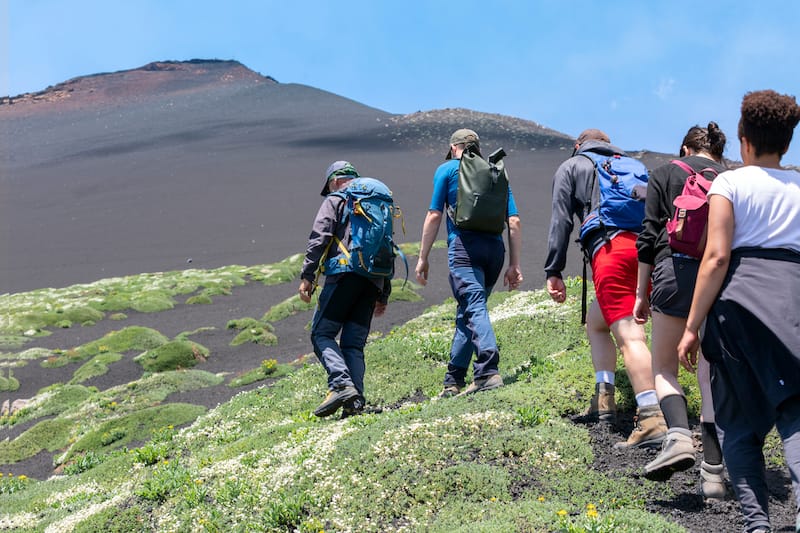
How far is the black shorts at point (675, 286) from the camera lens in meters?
5.67

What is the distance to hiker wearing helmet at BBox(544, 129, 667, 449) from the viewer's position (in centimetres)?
675

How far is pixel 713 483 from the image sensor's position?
6.01 meters

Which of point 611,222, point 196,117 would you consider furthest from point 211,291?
point 196,117

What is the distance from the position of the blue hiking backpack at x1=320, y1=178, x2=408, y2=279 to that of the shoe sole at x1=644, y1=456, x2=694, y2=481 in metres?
4.29

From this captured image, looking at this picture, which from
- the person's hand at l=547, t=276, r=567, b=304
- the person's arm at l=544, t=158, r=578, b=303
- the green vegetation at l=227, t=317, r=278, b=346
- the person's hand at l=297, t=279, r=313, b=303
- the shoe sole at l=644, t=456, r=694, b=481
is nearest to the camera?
the shoe sole at l=644, t=456, r=694, b=481

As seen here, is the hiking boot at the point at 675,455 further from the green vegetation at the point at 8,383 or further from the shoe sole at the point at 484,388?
the green vegetation at the point at 8,383


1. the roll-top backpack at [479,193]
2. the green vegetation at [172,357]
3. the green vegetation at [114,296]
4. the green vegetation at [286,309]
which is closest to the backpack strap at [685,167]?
the roll-top backpack at [479,193]

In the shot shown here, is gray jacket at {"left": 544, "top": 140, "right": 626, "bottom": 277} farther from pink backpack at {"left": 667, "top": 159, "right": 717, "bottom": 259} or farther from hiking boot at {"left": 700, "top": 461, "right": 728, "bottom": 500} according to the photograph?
hiking boot at {"left": 700, "top": 461, "right": 728, "bottom": 500}

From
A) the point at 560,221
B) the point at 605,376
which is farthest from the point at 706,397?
the point at 560,221

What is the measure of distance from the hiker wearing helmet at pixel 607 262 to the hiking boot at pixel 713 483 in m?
0.66

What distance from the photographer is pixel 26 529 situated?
29.2 feet

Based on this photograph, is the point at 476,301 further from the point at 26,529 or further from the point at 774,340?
the point at 26,529

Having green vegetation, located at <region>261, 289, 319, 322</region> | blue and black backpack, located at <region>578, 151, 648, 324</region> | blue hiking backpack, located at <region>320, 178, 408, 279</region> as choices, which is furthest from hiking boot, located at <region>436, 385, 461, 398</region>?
green vegetation, located at <region>261, 289, 319, 322</region>

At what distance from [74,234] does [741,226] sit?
238 feet
